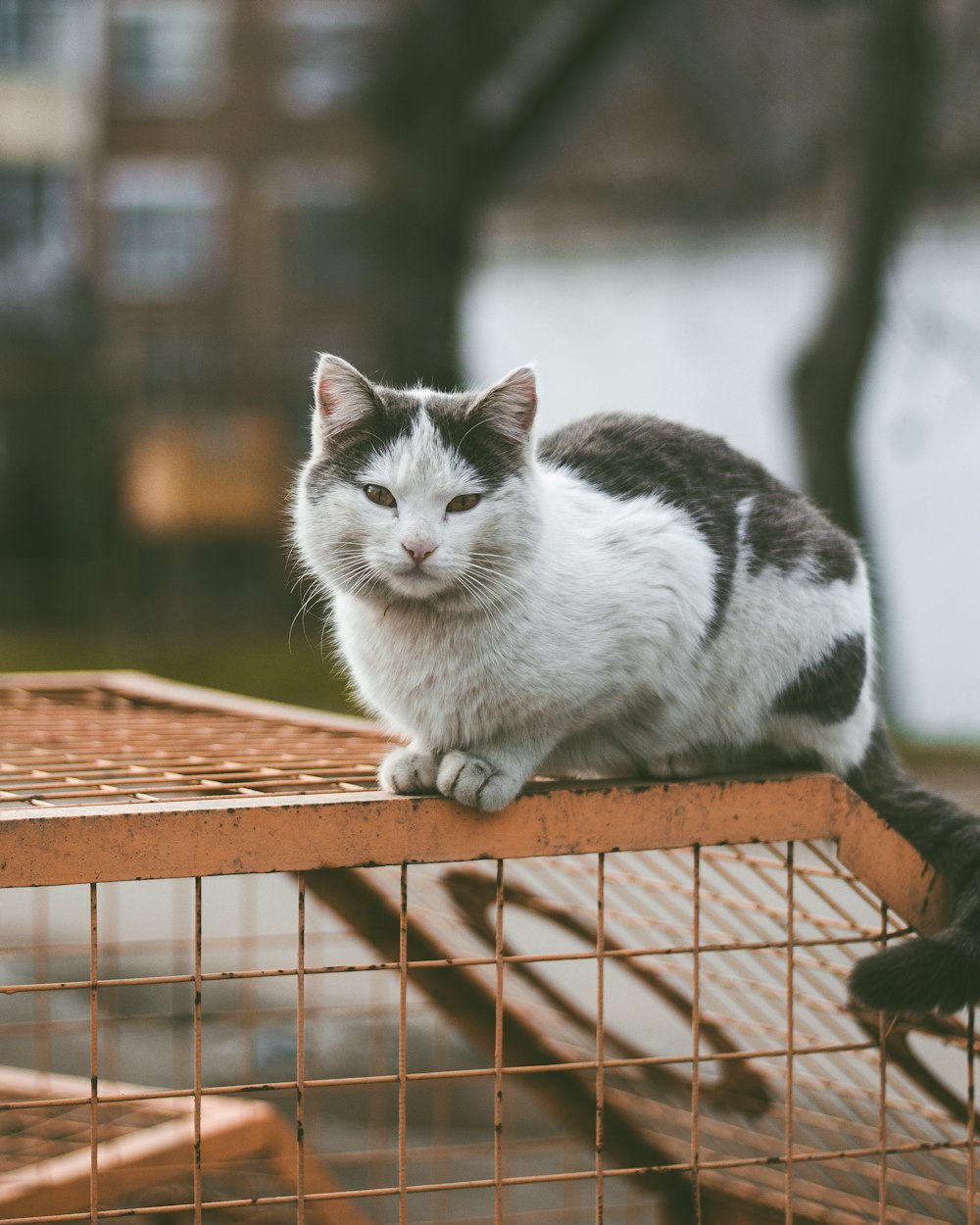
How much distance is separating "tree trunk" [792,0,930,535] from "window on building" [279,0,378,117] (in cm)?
828

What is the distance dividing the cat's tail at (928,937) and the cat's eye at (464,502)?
634mm

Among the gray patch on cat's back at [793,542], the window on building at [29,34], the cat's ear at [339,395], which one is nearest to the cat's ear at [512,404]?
the cat's ear at [339,395]

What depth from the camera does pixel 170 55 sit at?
45.3 feet

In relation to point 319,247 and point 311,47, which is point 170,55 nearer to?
point 311,47

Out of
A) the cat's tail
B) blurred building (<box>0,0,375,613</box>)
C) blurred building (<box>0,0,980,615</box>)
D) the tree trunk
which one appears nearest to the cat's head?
the cat's tail

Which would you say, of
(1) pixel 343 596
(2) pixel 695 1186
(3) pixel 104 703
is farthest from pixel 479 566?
(3) pixel 104 703

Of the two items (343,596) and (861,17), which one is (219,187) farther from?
(343,596)

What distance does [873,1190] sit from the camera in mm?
2312

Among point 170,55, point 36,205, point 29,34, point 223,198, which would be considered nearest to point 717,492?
point 223,198

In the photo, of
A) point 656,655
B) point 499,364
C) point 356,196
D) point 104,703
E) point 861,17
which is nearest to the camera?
point 656,655

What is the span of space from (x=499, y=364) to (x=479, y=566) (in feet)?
25.5

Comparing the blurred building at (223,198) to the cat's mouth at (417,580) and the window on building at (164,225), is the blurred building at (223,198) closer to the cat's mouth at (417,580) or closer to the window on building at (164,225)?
the window on building at (164,225)

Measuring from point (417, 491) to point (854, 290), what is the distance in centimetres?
454

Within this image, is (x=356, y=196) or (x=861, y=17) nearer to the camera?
(x=861, y=17)
